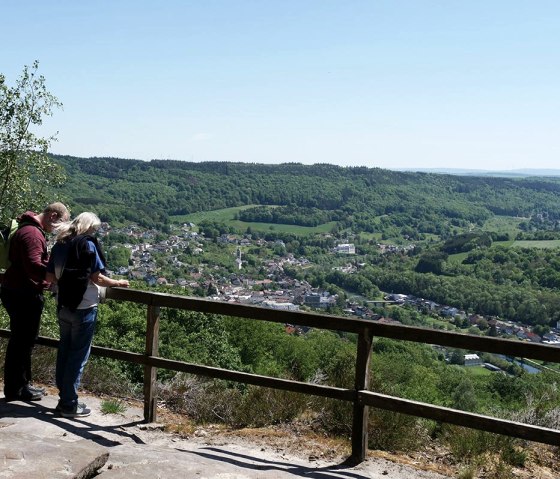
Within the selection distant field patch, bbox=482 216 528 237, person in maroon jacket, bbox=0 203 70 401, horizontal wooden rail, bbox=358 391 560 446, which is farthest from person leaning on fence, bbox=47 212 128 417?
distant field patch, bbox=482 216 528 237

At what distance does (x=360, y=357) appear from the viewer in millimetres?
4941

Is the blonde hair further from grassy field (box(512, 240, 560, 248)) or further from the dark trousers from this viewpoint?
grassy field (box(512, 240, 560, 248))

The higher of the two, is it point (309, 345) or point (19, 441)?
point (19, 441)

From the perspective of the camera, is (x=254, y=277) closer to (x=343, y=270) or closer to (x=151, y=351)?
Result: (x=343, y=270)

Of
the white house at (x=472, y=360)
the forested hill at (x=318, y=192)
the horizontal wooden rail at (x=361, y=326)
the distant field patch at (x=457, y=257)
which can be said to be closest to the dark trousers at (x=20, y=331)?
the horizontal wooden rail at (x=361, y=326)

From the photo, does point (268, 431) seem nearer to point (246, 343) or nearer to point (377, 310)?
point (246, 343)

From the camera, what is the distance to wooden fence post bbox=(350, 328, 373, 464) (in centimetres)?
493

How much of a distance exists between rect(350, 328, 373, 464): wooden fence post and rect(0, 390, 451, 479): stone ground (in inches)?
4.2

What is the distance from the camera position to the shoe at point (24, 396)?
5.98 m

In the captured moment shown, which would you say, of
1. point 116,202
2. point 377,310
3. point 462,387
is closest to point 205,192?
point 116,202

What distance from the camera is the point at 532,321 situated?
59.4 meters

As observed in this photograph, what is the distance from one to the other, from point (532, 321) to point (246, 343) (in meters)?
38.6

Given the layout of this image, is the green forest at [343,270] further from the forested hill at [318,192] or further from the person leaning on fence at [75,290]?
the person leaning on fence at [75,290]

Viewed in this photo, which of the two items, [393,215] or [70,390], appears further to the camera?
[393,215]
